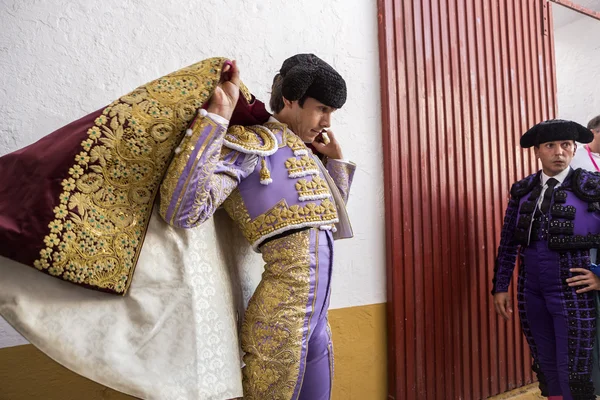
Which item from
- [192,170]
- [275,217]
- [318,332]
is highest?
[192,170]

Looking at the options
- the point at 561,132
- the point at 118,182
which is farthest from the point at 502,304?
the point at 118,182

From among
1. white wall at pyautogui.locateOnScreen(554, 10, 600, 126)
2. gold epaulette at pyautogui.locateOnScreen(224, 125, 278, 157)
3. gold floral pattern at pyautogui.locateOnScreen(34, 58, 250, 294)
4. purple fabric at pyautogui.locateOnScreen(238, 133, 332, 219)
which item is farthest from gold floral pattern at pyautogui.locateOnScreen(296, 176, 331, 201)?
white wall at pyautogui.locateOnScreen(554, 10, 600, 126)

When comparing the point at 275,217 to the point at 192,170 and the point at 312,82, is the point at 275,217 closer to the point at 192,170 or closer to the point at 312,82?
the point at 192,170

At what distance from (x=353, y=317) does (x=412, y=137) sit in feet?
3.62

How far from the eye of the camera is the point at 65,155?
990mm

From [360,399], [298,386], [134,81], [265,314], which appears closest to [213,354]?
[265,314]

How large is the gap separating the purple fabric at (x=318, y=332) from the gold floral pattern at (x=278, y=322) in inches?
1.1

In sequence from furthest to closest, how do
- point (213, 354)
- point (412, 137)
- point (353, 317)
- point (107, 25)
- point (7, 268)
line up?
1. point (412, 137)
2. point (353, 317)
3. point (107, 25)
4. point (213, 354)
5. point (7, 268)

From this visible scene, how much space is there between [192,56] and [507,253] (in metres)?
2.00

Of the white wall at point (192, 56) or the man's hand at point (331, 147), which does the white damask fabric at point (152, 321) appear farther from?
the white wall at point (192, 56)

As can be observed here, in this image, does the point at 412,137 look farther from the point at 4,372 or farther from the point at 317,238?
the point at 4,372

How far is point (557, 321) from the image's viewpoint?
218 centimetres

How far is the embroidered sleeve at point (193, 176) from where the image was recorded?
1057 millimetres

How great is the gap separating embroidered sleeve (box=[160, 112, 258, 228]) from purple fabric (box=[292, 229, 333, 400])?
38cm
